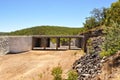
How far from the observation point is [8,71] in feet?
107

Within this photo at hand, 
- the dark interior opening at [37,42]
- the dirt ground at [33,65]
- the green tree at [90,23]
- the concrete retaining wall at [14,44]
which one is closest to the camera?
the dirt ground at [33,65]

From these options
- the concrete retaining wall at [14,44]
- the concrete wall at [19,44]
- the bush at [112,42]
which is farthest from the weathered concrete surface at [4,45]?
the bush at [112,42]

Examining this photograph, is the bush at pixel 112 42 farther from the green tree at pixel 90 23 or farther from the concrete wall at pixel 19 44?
the green tree at pixel 90 23

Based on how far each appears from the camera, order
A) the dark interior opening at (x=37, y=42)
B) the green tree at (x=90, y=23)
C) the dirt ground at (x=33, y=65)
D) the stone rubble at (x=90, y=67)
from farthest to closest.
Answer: the green tree at (x=90, y=23) → the dark interior opening at (x=37, y=42) → the dirt ground at (x=33, y=65) → the stone rubble at (x=90, y=67)

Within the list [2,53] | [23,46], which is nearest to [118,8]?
[23,46]

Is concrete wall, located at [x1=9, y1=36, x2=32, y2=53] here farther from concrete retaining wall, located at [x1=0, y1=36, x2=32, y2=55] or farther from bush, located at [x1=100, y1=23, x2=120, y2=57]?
bush, located at [x1=100, y1=23, x2=120, y2=57]

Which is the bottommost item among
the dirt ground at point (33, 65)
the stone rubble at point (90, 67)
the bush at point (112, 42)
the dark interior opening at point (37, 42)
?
the dirt ground at point (33, 65)

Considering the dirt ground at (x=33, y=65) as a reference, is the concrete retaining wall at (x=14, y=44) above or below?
above

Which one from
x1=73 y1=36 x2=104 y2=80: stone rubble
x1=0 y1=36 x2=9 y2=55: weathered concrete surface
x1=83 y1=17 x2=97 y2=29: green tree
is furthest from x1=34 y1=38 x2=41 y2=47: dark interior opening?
x1=73 y1=36 x2=104 y2=80: stone rubble

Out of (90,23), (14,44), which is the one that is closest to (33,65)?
(14,44)

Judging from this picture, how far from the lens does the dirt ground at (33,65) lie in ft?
94.7

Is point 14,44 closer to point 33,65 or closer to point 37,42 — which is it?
point 37,42

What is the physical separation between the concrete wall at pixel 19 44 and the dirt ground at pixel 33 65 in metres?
2.81

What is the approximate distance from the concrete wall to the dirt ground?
9.22ft
